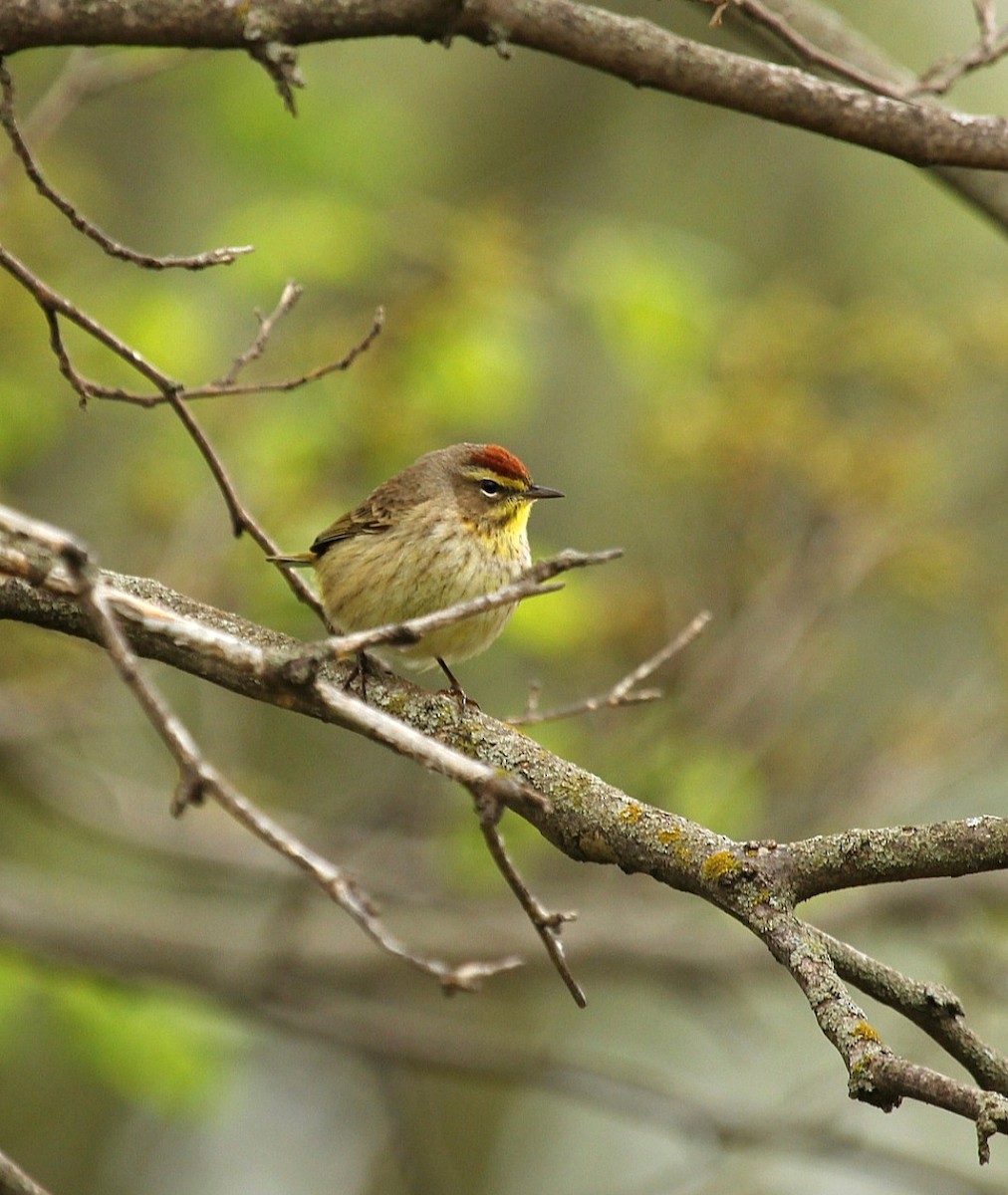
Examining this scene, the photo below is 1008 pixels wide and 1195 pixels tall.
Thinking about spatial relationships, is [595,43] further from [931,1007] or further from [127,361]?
[931,1007]

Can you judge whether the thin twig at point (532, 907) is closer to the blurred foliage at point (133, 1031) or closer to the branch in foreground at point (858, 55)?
the branch in foreground at point (858, 55)

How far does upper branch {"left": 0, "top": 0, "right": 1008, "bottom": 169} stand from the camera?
3.88m

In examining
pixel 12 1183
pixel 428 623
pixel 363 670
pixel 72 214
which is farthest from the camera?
pixel 363 670

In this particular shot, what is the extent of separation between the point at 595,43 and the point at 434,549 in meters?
2.09

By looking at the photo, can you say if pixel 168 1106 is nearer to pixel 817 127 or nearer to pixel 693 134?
pixel 817 127

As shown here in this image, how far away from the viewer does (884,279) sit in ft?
39.8

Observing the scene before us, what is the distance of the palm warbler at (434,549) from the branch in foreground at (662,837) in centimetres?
160

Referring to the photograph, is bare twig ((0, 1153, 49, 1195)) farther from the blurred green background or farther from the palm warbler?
the blurred green background

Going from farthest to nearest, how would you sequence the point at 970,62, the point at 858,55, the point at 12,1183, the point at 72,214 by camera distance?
the point at 858,55 → the point at 970,62 → the point at 72,214 → the point at 12,1183

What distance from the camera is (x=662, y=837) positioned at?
328 centimetres

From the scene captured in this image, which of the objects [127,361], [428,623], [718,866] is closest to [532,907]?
[718,866]

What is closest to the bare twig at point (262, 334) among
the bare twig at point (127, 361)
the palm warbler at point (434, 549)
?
the bare twig at point (127, 361)

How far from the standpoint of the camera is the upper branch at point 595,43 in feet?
12.7

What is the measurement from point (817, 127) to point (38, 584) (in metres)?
2.31
